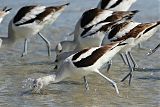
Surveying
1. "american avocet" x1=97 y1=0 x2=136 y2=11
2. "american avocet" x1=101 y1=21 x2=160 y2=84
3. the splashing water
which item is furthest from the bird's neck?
"american avocet" x1=101 y1=21 x2=160 y2=84

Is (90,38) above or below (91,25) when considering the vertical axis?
below

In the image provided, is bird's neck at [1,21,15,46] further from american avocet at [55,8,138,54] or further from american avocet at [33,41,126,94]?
american avocet at [33,41,126,94]

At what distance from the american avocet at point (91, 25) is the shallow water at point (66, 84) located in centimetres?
45

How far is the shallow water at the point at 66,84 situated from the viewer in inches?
273

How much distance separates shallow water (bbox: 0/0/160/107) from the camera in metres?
6.93

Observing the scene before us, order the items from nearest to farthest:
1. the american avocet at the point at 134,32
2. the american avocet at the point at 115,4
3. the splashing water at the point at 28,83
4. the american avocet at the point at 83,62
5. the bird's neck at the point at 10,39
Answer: the american avocet at the point at 83,62
the splashing water at the point at 28,83
the american avocet at the point at 134,32
the bird's neck at the point at 10,39
the american avocet at the point at 115,4

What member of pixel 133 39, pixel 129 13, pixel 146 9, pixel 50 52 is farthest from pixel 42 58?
pixel 146 9

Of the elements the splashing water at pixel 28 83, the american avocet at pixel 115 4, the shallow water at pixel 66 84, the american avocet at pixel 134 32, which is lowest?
the shallow water at pixel 66 84

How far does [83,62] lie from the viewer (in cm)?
725

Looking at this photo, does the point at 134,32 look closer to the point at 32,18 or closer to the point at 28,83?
the point at 28,83

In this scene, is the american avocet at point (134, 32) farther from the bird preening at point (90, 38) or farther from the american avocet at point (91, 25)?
the american avocet at point (91, 25)

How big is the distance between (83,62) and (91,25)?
2490 mm

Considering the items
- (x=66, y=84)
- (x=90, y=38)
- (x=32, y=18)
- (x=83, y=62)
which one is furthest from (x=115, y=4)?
(x=83, y=62)

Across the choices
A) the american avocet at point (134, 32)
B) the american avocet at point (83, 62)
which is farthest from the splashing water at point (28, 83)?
the american avocet at point (134, 32)
